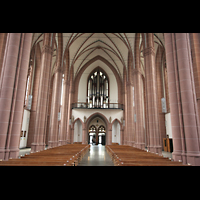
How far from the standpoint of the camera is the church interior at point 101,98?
212 inches

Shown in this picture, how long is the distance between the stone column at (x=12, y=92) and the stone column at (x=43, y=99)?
13.5ft

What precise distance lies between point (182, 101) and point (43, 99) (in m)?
8.20

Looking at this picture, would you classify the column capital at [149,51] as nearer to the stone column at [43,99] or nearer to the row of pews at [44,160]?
the stone column at [43,99]

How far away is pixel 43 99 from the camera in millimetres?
10156

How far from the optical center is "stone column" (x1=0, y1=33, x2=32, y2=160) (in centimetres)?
519

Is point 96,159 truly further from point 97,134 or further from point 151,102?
point 97,134

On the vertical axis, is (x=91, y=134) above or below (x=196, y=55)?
below

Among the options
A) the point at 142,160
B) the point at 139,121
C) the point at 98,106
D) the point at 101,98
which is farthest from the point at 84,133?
the point at 142,160

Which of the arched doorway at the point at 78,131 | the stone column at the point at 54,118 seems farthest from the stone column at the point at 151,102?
the arched doorway at the point at 78,131
